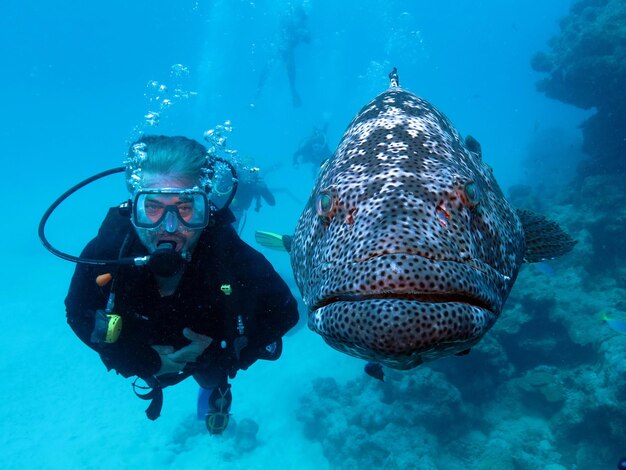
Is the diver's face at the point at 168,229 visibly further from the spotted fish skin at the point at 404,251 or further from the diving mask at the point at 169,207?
the spotted fish skin at the point at 404,251

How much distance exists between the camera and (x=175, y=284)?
12.3 feet

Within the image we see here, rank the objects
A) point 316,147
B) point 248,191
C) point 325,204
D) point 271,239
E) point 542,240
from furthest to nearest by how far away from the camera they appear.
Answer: point 316,147
point 248,191
point 271,239
point 542,240
point 325,204

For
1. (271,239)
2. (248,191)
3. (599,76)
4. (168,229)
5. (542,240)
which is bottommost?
(168,229)

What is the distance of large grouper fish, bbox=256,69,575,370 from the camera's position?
1.50 metres

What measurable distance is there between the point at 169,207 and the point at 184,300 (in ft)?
2.89

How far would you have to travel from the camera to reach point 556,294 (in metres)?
10.7

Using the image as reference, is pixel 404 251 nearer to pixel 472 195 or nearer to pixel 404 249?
pixel 404 249

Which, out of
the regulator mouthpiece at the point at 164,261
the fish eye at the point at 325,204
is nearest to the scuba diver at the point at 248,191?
the regulator mouthpiece at the point at 164,261

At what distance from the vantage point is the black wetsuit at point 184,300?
3.64 meters

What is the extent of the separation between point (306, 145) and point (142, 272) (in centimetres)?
1965

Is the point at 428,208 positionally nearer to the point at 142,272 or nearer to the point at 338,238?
the point at 338,238

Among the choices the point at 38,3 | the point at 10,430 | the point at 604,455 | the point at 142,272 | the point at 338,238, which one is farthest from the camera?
the point at 38,3

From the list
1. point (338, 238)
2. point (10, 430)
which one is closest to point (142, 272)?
point (338, 238)

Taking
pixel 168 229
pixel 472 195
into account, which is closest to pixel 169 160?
pixel 168 229
